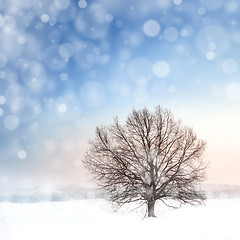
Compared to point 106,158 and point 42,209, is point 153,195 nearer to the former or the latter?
point 106,158

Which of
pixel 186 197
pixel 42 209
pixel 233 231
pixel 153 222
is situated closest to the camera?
pixel 233 231

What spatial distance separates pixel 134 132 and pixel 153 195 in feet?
14.0

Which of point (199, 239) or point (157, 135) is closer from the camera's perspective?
point (199, 239)

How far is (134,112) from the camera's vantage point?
65.8ft

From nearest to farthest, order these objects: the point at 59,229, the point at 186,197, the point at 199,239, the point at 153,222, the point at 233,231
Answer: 1. the point at 199,239
2. the point at 233,231
3. the point at 59,229
4. the point at 153,222
5. the point at 186,197

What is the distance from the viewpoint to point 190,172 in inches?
765

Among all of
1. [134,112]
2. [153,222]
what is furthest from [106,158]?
[153,222]

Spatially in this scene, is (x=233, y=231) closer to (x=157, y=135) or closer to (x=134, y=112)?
(x=157, y=135)

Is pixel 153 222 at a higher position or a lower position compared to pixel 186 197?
lower

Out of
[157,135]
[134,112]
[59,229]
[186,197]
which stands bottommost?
[59,229]

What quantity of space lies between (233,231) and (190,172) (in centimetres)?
629

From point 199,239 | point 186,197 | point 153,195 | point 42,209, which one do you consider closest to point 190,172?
point 186,197

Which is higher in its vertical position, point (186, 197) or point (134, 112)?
point (134, 112)

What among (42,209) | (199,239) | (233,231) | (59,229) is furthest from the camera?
(42,209)
